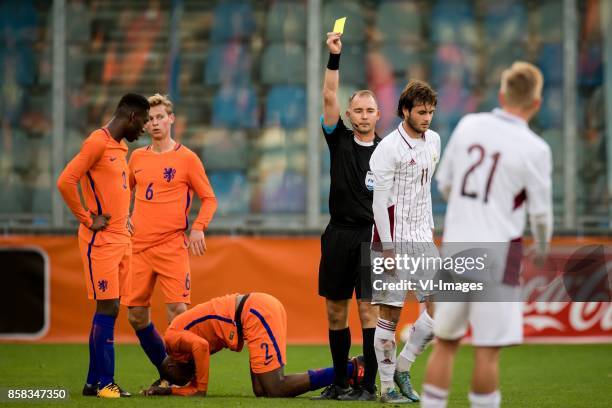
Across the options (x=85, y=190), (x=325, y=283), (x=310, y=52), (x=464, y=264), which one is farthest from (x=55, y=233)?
(x=464, y=264)

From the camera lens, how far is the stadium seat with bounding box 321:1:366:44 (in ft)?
46.2

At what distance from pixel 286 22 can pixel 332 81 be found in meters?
6.88

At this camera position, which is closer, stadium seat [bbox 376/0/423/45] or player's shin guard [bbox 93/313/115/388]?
player's shin guard [bbox 93/313/115/388]

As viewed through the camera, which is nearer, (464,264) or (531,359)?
(464,264)

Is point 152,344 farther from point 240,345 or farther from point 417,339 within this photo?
point 417,339

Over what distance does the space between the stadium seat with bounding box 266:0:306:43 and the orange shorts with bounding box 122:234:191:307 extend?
6006 mm

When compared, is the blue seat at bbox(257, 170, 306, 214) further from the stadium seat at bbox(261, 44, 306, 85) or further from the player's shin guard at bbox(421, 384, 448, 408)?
the player's shin guard at bbox(421, 384, 448, 408)

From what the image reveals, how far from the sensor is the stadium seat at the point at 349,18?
1409 cm

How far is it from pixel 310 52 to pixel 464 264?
8.93 metres

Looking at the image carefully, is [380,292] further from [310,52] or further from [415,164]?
[310,52]

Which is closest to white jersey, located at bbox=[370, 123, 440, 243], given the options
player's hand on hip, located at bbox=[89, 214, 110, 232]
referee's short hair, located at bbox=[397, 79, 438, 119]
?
referee's short hair, located at bbox=[397, 79, 438, 119]

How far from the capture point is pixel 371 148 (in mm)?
7891

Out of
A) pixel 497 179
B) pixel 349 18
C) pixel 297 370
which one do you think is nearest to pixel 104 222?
pixel 297 370

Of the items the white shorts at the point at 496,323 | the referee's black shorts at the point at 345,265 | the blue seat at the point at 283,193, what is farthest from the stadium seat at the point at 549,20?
the white shorts at the point at 496,323
